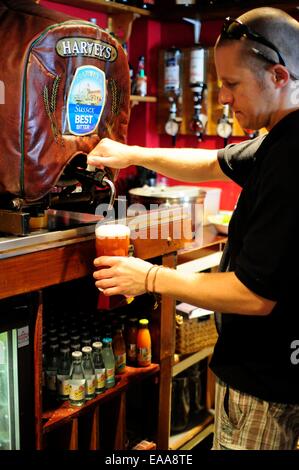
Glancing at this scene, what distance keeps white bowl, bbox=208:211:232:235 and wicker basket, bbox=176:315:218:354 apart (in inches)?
20.3

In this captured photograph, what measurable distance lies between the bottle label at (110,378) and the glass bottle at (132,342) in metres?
0.18

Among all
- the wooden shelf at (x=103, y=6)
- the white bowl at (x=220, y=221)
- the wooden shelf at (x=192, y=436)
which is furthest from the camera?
the white bowl at (x=220, y=221)

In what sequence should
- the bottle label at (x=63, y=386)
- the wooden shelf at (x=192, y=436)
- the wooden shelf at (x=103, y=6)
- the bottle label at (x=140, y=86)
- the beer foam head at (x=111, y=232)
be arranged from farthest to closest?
the bottle label at (x=140, y=86) → the wooden shelf at (x=103, y=6) → the wooden shelf at (x=192, y=436) → the bottle label at (x=63, y=386) → the beer foam head at (x=111, y=232)

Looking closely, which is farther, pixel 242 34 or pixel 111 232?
pixel 111 232

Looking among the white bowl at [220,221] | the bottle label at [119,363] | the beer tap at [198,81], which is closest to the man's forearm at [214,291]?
the bottle label at [119,363]

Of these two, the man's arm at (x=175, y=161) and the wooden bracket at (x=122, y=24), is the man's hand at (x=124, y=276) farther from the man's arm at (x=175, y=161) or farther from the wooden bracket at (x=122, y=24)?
the wooden bracket at (x=122, y=24)

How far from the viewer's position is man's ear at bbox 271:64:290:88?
133 cm

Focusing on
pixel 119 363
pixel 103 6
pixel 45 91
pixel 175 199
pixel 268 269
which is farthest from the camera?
pixel 103 6

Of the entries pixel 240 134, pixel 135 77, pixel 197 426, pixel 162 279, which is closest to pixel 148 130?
pixel 135 77

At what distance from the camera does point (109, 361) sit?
1988 mm

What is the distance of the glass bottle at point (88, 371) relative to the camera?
6.15 feet

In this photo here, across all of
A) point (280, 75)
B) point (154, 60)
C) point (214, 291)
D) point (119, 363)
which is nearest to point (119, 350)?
point (119, 363)

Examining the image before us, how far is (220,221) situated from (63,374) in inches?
67.2

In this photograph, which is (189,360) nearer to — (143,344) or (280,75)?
(143,344)
